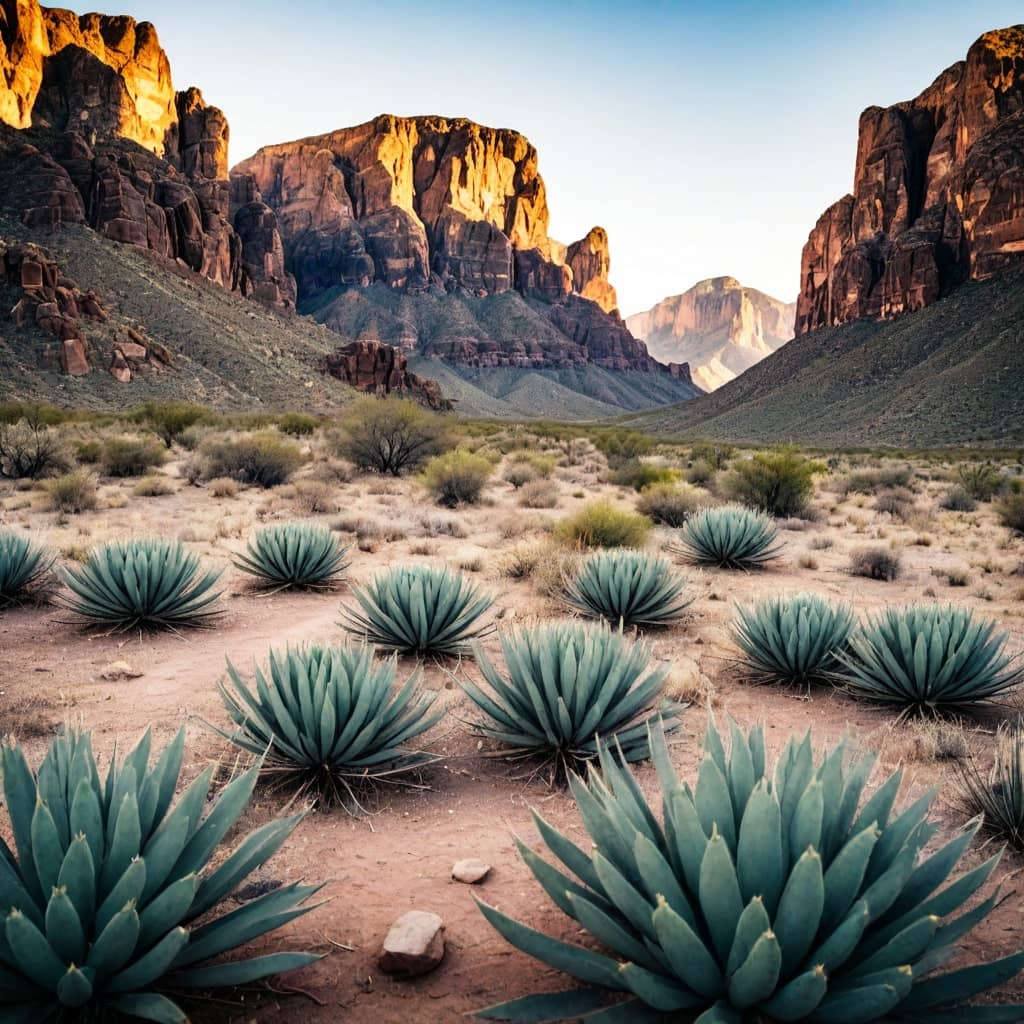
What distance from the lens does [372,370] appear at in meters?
63.8

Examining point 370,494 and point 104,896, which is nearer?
point 104,896

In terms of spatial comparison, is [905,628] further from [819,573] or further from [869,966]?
[819,573]

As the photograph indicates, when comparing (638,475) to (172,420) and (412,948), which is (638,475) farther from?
(172,420)

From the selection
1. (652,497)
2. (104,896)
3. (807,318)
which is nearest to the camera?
(104,896)

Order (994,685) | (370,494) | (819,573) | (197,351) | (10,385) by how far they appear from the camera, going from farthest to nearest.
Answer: (197,351) < (10,385) < (370,494) < (819,573) < (994,685)

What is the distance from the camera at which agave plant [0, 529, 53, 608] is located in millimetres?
7125

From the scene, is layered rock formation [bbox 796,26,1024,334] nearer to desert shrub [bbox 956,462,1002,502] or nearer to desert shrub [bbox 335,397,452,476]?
desert shrub [bbox 956,462,1002,502]

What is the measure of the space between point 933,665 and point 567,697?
285cm

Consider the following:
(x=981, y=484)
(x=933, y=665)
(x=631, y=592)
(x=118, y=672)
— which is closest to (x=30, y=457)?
(x=118, y=672)

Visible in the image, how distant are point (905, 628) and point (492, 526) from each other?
853 cm

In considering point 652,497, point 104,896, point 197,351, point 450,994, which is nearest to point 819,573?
point 652,497

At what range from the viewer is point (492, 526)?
42.6 feet

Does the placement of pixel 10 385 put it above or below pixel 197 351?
below

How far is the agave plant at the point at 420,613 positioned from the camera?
5922 millimetres
